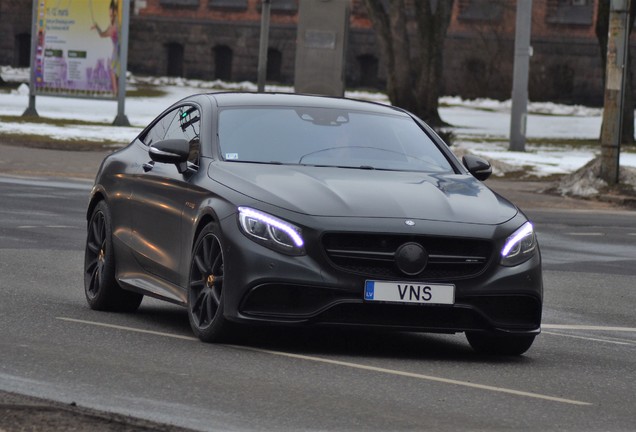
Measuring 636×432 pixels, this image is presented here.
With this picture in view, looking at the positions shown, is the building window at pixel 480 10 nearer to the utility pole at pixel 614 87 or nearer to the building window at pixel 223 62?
the building window at pixel 223 62

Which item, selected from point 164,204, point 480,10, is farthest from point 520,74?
point 480,10

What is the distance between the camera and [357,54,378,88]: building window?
246 feet

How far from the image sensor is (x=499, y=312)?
29.9ft

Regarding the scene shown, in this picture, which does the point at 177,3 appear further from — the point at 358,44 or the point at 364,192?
the point at 364,192

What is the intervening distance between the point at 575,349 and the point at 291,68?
217ft

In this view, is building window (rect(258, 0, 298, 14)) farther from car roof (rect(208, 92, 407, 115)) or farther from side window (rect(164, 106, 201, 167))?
car roof (rect(208, 92, 407, 115))

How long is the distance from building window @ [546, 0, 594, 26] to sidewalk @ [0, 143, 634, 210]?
41.6m

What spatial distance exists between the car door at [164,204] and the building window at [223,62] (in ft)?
222

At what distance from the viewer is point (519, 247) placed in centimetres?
910

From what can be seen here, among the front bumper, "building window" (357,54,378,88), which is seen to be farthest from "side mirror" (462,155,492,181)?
"building window" (357,54,378,88)

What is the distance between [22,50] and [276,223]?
71494 millimetres

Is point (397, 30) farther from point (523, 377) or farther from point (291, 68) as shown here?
point (523, 377)

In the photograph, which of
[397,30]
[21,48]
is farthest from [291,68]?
[397,30]

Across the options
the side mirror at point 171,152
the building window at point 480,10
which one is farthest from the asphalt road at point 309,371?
the building window at point 480,10
